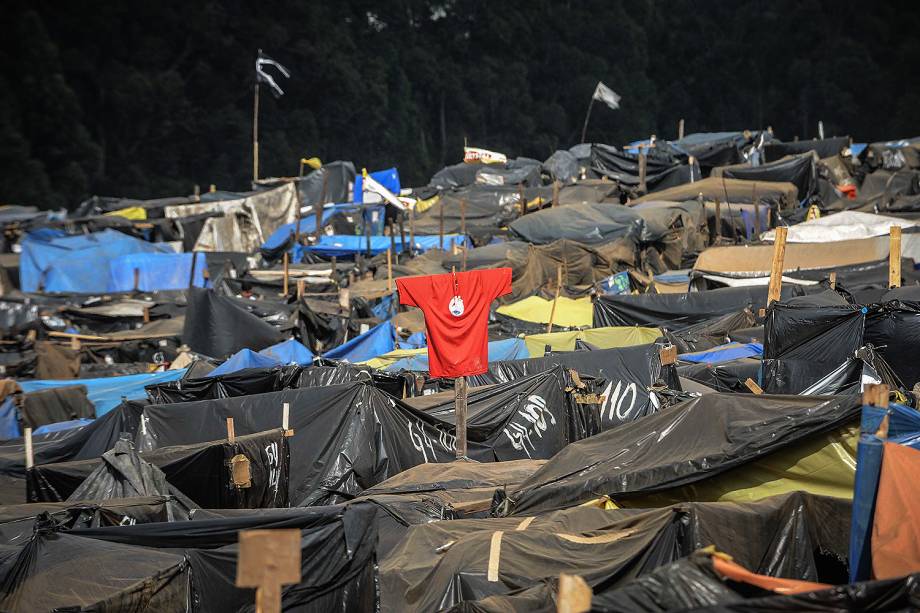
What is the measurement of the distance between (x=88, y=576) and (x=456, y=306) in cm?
613

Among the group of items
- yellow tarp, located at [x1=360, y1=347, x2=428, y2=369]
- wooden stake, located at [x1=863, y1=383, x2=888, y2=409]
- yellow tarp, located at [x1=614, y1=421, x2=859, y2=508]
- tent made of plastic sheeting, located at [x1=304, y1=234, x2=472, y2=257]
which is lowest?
yellow tarp, located at [x1=360, y1=347, x2=428, y2=369]

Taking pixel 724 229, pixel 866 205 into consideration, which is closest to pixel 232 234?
pixel 724 229

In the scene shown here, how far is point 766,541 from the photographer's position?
7.77 m

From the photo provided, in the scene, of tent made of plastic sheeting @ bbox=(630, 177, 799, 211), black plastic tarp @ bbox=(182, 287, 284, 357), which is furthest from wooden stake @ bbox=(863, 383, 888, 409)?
tent made of plastic sheeting @ bbox=(630, 177, 799, 211)

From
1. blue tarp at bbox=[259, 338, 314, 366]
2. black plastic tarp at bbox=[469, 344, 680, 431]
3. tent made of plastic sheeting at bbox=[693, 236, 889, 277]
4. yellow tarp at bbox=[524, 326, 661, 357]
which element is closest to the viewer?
black plastic tarp at bbox=[469, 344, 680, 431]

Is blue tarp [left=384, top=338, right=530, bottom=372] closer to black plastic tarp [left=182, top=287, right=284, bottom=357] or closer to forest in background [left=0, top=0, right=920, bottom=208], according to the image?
black plastic tarp [left=182, top=287, right=284, bottom=357]

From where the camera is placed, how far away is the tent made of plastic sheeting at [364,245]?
3444cm

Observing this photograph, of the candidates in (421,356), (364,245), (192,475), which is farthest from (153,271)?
(192,475)

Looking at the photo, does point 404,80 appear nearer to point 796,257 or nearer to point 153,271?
point 153,271

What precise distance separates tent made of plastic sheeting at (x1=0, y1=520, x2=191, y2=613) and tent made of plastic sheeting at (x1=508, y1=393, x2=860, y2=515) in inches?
110

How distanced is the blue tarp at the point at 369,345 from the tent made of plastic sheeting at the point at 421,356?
2113 mm

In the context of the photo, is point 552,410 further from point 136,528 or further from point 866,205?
point 866,205

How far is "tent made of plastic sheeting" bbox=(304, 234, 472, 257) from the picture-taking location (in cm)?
3444

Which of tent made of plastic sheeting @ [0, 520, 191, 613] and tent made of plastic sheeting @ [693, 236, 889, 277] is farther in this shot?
tent made of plastic sheeting @ [693, 236, 889, 277]
